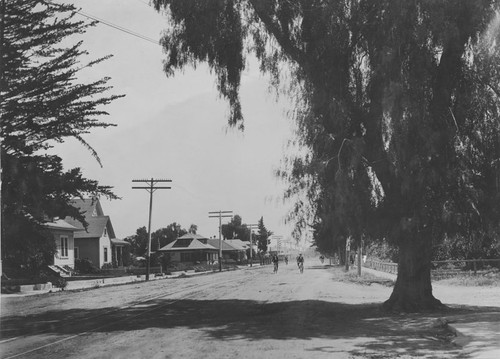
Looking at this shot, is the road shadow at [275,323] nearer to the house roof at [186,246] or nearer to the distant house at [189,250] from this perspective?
the house roof at [186,246]

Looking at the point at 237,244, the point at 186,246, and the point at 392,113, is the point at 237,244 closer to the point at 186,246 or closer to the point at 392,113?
the point at 186,246

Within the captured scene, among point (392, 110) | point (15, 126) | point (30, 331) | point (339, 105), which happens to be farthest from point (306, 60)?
point (30, 331)

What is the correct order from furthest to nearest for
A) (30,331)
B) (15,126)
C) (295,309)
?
1. (295,309)
2. (30,331)
3. (15,126)

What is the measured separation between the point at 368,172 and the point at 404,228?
5.48ft

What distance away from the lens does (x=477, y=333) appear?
10.5m

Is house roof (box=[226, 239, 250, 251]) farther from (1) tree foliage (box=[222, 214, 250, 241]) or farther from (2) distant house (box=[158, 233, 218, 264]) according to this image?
(2) distant house (box=[158, 233, 218, 264])

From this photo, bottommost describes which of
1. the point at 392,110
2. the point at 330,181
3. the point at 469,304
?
the point at 469,304

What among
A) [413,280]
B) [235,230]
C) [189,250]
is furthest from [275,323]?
[235,230]

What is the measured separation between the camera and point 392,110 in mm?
12664

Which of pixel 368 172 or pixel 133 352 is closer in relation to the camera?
pixel 133 352

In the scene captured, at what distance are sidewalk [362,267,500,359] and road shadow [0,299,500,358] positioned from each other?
215mm

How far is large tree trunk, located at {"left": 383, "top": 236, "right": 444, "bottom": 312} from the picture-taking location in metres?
15.2

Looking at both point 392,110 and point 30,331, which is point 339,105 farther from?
point 30,331

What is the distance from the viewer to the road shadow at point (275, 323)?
34.7 ft
